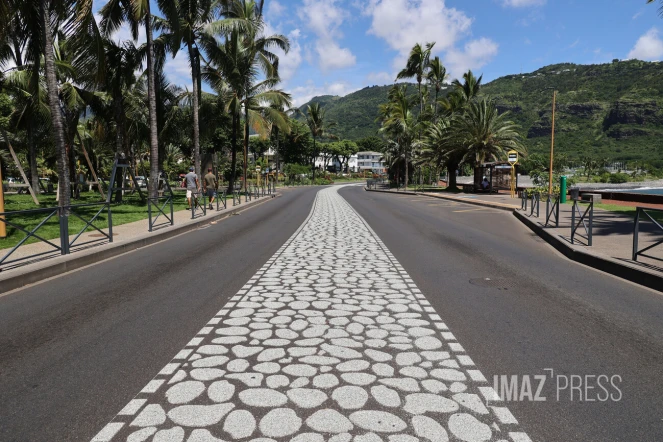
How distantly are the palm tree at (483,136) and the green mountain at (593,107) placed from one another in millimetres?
64511

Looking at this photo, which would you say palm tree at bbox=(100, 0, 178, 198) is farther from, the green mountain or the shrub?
the green mountain

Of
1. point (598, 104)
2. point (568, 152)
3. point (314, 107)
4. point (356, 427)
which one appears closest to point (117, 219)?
point (356, 427)

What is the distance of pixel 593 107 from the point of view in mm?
111000

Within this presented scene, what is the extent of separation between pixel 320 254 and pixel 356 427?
666 centimetres

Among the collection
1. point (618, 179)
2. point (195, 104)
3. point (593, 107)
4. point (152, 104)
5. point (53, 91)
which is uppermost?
point (593, 107)

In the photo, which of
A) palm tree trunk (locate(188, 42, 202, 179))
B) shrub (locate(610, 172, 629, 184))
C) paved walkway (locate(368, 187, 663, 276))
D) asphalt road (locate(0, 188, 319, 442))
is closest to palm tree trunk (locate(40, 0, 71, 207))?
asphalt road (locate(0, 188, 319, 442))

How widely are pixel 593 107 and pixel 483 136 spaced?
306ft

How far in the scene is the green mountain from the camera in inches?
3910

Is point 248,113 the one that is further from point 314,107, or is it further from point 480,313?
point 314,107

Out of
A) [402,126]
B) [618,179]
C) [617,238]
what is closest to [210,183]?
[617,238]

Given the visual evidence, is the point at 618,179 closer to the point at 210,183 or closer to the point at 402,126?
the point at 402,126

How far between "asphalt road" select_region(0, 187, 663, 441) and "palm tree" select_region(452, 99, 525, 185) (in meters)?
28.6

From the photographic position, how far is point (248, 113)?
3061 centimetres

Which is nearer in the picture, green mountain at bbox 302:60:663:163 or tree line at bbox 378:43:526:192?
tree line at bbox 378:43:526:192
